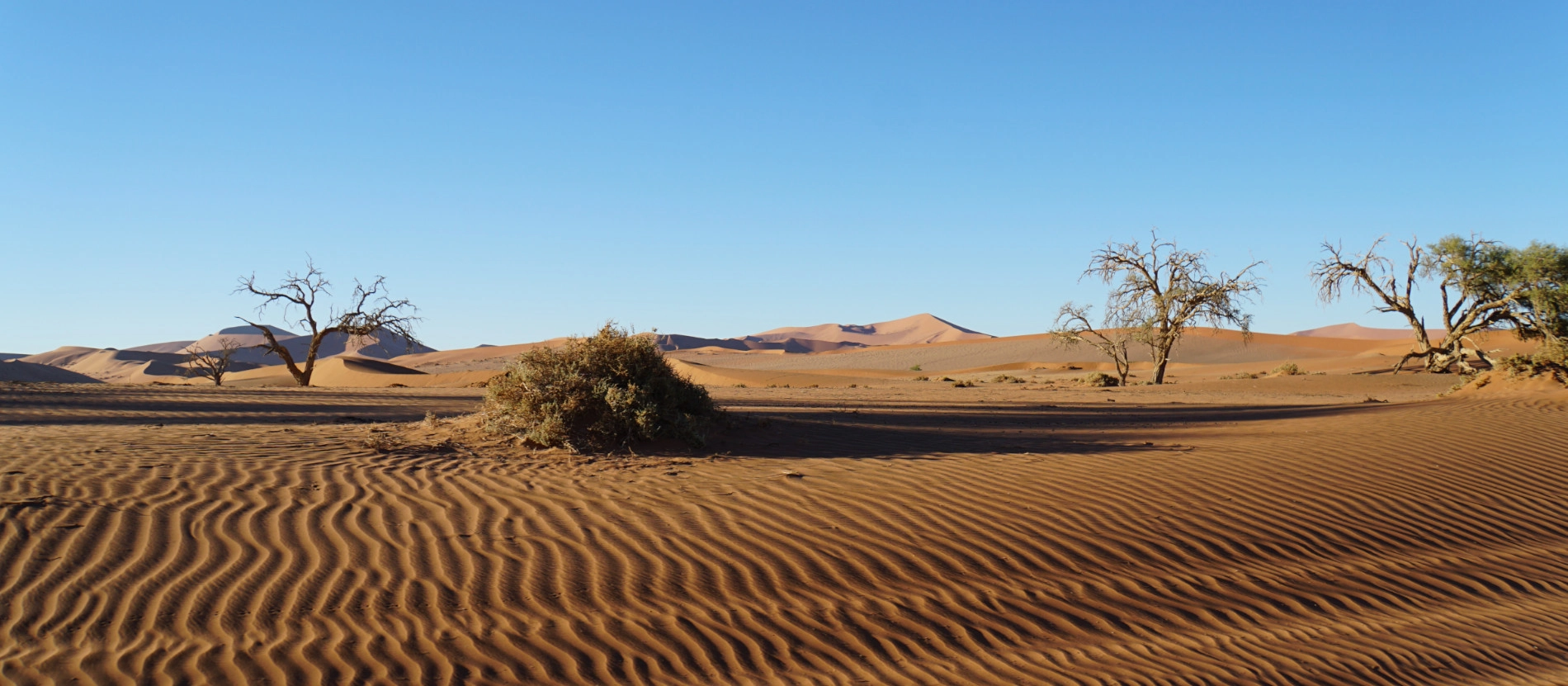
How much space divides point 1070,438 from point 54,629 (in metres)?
9.88

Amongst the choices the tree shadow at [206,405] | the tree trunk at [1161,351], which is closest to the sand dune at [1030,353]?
the tree trunk at [1161,351]

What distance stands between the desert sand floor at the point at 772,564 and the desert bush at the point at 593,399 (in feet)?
2.04

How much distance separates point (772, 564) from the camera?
5.76 meters

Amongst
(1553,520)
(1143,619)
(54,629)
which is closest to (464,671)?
(54,629)

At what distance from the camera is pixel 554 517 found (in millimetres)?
6477

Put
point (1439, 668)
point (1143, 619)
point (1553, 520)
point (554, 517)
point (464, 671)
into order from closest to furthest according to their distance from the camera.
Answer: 1. point (464, 671)
2. point (1439, 668)
3. point (1143, 619)
4. point (554, 517)
5. point (1553, 520)

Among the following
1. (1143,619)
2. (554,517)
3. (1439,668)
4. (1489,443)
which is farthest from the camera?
(1489,443)

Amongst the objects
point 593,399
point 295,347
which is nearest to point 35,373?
point 593,399

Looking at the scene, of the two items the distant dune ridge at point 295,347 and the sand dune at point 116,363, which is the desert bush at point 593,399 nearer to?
the sand dune at point 116,363

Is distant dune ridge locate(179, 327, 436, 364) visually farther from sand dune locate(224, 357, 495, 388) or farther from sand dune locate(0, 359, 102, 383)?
sand dune locate(224, 357, 495, 388)

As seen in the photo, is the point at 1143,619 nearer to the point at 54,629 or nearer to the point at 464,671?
the point at 464,671

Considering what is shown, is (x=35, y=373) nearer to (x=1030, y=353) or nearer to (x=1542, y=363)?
(x=1030, y=353)

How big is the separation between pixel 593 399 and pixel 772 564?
13.5 feet

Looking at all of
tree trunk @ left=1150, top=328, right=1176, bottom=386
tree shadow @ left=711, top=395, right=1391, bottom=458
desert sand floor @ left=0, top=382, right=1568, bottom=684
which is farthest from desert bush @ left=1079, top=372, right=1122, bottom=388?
desert sand floor @ left=0, top=382, right=1568, bottom=684
